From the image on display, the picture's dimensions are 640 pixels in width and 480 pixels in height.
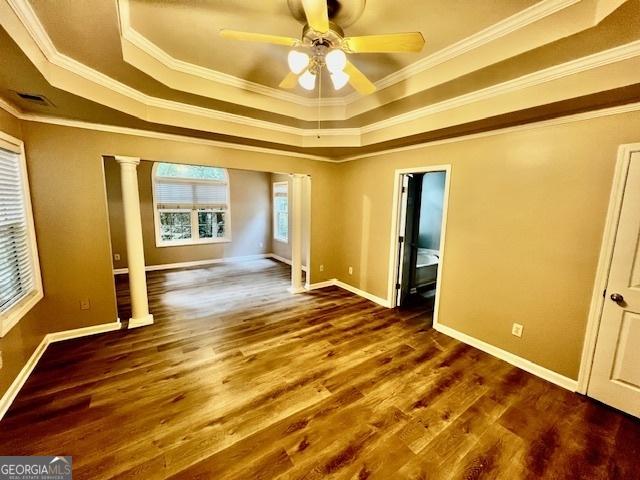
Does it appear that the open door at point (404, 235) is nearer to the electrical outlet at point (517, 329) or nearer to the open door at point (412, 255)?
the open door at point (412, 255)

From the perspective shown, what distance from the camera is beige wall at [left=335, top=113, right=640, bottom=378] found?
2107mm

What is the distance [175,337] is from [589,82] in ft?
14.5

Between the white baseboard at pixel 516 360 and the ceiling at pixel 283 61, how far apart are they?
2322 mm

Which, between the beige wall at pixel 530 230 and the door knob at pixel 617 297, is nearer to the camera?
the door knob at pixel 617 297

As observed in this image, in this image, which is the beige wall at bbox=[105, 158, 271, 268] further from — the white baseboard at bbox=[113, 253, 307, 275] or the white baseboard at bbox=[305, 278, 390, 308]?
the white baseboard at bbox=[305, 278, 390, 308]

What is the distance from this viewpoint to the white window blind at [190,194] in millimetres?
6023

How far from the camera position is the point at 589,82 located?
1757mm

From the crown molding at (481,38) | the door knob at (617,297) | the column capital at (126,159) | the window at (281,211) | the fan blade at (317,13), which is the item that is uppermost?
the crown molding at (481,38)

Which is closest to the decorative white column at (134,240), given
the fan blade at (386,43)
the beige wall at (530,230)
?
the fan blade at (386,43)

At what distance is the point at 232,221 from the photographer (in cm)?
686

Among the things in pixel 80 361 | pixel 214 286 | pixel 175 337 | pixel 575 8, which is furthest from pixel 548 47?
pixel 214 286

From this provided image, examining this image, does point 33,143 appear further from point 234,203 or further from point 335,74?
point 234,203

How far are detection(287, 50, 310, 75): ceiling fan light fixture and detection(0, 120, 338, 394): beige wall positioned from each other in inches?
90.3

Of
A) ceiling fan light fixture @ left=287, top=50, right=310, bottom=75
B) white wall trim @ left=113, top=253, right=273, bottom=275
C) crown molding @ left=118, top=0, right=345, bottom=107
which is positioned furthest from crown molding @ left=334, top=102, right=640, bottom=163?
white wall trim @ left=113, top=253, right=273, bottom=275
